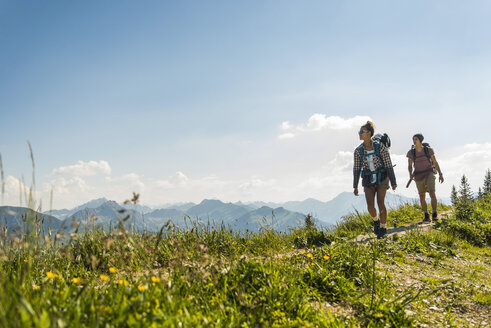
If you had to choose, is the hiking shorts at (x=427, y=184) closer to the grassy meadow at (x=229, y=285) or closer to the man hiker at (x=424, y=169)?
the man hiker at (x=424, y=169)

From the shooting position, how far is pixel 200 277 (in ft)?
10.00

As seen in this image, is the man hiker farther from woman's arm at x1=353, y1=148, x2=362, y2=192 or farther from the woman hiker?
woman's arm at x1=353, y1=148, x2=362, y2=192

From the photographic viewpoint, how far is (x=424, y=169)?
11055 millimetres

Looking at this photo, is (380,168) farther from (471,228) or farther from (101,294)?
(101,294)

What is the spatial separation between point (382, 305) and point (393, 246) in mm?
3719

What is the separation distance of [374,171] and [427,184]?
421 cm

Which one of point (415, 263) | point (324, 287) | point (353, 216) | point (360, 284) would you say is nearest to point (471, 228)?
point (353, 216)

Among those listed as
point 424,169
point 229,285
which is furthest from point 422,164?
point 229,285

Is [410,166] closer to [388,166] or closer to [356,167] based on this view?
[388,166]

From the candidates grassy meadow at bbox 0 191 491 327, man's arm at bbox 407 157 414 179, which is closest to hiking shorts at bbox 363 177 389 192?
grassy meadow at bbox 0 191 491 327

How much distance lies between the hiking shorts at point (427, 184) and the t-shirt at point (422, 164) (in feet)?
0.38

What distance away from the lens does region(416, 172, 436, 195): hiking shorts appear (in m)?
10.8

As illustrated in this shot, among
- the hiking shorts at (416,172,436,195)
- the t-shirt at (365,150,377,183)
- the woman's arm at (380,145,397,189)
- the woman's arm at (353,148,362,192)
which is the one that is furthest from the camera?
the hiking shorts at (416,172,436,195)

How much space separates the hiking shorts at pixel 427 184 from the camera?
427 inches
